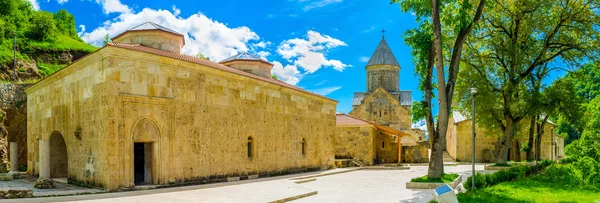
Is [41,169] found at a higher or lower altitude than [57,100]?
lower

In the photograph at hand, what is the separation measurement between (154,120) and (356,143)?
17.1 m

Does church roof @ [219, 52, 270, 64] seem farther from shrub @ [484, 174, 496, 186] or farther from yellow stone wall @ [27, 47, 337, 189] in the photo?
shrub @ [484, 174, 496, 186]

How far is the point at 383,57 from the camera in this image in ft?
174

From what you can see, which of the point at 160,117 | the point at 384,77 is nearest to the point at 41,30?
the point at 160,117

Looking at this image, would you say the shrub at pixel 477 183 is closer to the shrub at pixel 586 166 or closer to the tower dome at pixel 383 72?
the shrub at pixel 586 166

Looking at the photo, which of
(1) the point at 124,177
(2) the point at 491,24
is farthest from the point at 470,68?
(1) the point at 124,177

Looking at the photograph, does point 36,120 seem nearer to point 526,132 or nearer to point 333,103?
point 333,103

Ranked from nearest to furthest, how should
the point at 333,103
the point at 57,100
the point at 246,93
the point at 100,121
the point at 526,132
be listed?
the point at 100,121 < the point at 57,100 < the point at 246,93 < the point at 333,103 < the point at 526,132

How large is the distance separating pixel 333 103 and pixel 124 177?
15.2m

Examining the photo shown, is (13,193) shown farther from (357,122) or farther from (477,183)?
(357,122)

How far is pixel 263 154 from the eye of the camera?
58.7 ft

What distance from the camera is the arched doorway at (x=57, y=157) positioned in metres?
16.5

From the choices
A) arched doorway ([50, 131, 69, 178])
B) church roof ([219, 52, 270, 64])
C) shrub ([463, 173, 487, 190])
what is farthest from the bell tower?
arched doorway ([50, 131, 69, 178])

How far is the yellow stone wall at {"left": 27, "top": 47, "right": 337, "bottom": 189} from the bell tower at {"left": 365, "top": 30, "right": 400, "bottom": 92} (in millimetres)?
35316
